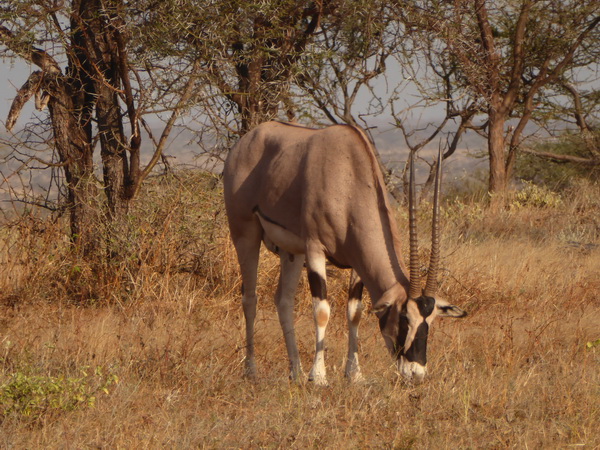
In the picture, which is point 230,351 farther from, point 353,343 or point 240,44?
point 240,44

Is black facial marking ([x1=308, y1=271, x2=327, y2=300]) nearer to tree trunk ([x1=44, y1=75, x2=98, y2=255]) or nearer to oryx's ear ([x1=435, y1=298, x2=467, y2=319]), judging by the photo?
oryx's ear ([x1=435, y1=298, x2=467, y2=319])

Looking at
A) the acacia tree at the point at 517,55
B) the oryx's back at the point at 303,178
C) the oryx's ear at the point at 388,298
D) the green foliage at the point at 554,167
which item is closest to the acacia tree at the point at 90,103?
the oryx's back at the point at 303,178

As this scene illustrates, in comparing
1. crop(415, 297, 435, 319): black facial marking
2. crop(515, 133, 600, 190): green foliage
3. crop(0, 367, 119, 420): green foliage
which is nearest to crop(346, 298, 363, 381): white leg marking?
crop(415, 297, 435, 319): black facial marking

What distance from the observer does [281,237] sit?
577 cm

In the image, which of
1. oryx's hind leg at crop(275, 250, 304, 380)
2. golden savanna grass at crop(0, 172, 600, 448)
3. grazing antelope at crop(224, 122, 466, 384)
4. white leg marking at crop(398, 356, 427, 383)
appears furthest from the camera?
oryx's hind leg at crop(275, 250, 304, 380)

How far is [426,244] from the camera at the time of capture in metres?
9.09

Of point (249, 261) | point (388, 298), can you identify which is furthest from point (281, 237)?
point (388, 298)

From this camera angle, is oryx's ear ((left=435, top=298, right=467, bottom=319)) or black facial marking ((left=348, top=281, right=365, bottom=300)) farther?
Result: black facial marking ((left=348, top=281, right=365, bottom=300))

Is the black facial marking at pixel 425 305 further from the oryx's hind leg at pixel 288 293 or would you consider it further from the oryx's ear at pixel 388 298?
the oryx's hind leg at pixel 288 293

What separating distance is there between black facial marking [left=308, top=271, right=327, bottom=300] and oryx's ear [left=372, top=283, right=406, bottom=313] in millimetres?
442

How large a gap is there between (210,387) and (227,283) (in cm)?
282

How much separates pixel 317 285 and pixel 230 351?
3.39ft

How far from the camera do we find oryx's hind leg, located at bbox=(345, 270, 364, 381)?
18.0 ft

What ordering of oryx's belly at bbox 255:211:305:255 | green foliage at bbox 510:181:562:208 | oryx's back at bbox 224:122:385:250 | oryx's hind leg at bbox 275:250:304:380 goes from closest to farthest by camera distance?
oryx's back at bbox 224:122:385:250 → oryx's belly at bbox 255:211:305:255 → oryx's hind leg at bbox 275:250:304:380 → green foliage at bbox 510:181:562:208
